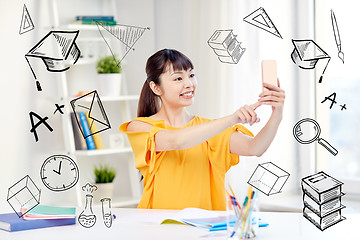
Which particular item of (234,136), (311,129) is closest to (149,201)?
(234,136)

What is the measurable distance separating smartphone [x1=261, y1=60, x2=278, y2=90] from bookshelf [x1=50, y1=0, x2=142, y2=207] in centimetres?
167

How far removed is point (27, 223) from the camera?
1560 mm

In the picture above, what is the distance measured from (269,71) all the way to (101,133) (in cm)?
194

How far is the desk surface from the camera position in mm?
1437

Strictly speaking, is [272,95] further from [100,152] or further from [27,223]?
[100,152]

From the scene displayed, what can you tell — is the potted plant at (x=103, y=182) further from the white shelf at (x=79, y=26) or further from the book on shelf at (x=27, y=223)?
the book on shelf at (x=27, y=223)

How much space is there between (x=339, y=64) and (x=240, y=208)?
141 centimetres

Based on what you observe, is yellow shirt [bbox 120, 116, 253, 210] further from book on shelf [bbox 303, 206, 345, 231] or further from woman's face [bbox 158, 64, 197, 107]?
book on shelf [bbox 303, 206, 345, 231]

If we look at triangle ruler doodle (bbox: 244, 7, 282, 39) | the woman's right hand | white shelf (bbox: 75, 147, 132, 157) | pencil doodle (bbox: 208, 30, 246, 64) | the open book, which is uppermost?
triangle ruler doodle (bbox: 244, 7, 282, 39)

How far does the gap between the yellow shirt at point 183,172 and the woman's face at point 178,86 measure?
96mm

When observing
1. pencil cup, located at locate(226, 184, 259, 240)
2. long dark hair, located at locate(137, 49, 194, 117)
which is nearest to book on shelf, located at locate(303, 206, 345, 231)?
pencil cup, located at locate(226, 184, 259, 240)

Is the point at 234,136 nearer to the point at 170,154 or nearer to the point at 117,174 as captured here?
the point at 170,154

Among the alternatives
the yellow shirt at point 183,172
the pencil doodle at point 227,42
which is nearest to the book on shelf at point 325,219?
the yellow shirt at point 183,172

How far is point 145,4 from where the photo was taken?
3.14 metres
